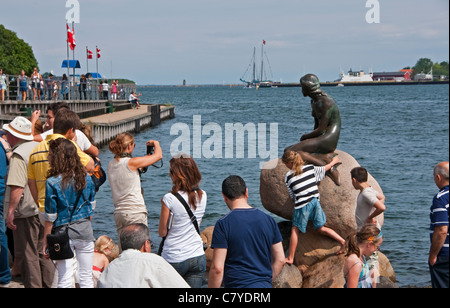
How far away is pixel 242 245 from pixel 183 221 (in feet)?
2.88

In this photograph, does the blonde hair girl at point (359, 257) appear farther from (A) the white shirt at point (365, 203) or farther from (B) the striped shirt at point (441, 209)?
(A) the white shirt at point (365, 203)

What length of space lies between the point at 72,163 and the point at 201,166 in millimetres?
21375

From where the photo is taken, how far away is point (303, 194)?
8.27 meters

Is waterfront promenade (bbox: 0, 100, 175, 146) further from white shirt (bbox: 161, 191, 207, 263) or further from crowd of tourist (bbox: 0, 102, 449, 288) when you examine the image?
white shirt (bbox: 161, 191, 207, 263)

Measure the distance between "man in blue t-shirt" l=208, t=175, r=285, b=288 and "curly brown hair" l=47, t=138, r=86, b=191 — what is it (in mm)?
1432

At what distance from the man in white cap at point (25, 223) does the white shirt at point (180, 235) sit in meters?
1.76

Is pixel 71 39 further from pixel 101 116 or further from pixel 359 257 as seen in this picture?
pixel 359 257

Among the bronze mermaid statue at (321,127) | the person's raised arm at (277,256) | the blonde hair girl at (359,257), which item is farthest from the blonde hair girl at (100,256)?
the bronze mermaid statue at (321,127)

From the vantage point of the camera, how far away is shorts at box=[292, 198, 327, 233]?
844cm

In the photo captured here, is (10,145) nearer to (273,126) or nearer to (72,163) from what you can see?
(72,163)

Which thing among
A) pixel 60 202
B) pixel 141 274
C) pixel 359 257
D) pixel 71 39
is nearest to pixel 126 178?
pixel 60 202

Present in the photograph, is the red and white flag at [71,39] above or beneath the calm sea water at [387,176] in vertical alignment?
above

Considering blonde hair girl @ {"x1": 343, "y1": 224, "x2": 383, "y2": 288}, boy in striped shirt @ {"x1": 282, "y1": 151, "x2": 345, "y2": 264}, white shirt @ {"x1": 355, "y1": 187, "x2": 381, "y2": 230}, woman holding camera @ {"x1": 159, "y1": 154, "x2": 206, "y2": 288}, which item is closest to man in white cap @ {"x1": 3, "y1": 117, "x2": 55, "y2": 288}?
woman holding camera @ {"x1": 159, "y1": 154, "x2": 206, "y2": 288}

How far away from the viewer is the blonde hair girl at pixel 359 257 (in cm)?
561
